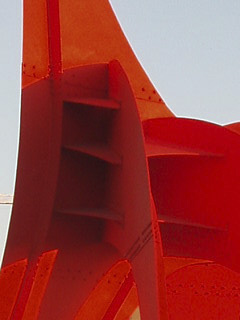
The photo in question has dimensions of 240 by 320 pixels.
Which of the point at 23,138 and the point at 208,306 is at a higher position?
the point at 23,138

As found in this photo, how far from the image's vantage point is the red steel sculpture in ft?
26.7

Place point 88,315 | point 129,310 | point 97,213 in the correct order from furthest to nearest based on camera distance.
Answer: point 129,310 < point 88,315 < point 97,213

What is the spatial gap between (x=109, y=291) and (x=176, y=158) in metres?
2.02

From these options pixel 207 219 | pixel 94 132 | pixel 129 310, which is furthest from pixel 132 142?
pixel 129 310

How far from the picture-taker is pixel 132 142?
7.30 m

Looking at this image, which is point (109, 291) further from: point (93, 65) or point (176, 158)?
point (93, 65)

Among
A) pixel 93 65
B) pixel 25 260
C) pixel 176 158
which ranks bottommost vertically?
pixel 25 260

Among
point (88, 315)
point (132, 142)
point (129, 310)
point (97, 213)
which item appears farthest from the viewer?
point (129, 310)

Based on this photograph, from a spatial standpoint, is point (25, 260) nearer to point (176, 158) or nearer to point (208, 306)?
point (176, 158)

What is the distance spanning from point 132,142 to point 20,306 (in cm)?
260

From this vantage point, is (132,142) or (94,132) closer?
(132,142)

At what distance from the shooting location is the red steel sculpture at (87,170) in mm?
8141

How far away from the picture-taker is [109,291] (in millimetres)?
9109

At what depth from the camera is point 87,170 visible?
8.39 meters
